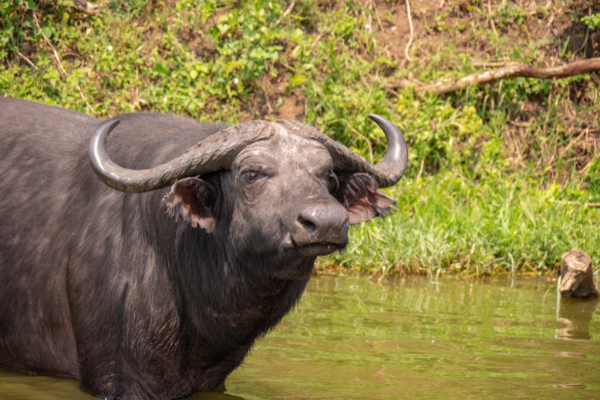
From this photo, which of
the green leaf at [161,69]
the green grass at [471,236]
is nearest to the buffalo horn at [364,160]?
the green grass at [471,236]

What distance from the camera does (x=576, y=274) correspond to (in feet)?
20.9

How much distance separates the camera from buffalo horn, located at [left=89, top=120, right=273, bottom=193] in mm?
3496

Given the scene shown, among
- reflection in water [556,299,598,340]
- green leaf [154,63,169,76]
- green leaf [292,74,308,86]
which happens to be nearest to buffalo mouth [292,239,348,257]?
reflection in water [556,299,598,340]

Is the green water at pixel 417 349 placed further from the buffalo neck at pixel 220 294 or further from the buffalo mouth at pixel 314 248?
the buffalo mouth at pixel 314 248

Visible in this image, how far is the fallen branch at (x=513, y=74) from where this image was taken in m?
9.83

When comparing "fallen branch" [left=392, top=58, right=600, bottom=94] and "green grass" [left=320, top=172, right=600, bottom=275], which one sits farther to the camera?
"fallen branch" [left=392, top=58, right=600, bottom=94]

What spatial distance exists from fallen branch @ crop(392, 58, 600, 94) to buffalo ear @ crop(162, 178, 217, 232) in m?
6.83

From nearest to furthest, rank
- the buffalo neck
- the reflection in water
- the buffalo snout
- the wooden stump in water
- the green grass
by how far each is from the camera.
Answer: the buffalo snout, the buffalo neck, the reflection in water, the wooden stump in water, the green grass

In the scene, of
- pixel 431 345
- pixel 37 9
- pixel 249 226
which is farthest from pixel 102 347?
pixel 37 9

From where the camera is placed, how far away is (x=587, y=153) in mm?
10586

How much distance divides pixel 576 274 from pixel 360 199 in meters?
3.22

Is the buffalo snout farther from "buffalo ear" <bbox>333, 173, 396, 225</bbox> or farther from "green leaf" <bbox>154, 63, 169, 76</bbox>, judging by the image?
"green leaf" <bbox>154, 63, 169, 76</bbox>

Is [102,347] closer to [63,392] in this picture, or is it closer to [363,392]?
[63,392]

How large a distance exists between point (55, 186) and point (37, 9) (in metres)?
7.25
